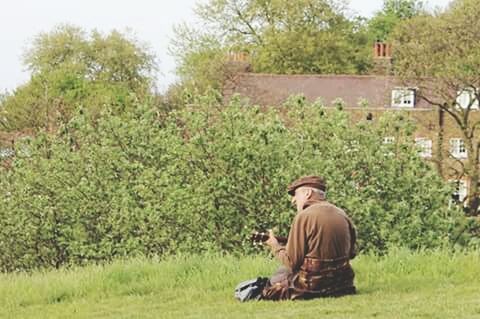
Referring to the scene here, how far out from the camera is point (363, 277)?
1355cm

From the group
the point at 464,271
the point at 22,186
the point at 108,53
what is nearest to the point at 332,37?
the point at 108,53

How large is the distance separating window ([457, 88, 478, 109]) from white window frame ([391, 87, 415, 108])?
6.36 feet

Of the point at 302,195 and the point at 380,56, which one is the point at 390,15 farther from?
the point at 302,195

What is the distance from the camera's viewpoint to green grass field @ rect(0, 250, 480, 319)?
11211 mm

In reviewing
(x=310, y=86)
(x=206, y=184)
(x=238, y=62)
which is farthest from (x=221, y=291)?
(x=238, y=62)

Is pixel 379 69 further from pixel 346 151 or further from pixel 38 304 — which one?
pixel 38 304

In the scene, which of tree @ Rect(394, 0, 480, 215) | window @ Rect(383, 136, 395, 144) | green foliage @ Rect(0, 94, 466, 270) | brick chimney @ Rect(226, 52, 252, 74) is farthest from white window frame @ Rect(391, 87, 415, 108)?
green foliage @ Rect(0, 94, 466, 270)

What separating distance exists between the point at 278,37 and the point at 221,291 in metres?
53.5

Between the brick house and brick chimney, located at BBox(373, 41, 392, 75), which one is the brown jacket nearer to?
the brick house

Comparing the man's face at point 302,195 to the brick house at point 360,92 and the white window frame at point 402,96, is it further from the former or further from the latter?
the white window frame at point 402,96

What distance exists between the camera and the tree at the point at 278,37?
2618 inches

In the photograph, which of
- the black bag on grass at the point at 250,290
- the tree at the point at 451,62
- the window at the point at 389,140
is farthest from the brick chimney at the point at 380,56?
the black bag on grass at the point at 250,290

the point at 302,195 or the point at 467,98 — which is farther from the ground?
the point at 467,98

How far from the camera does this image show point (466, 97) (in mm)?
46062
